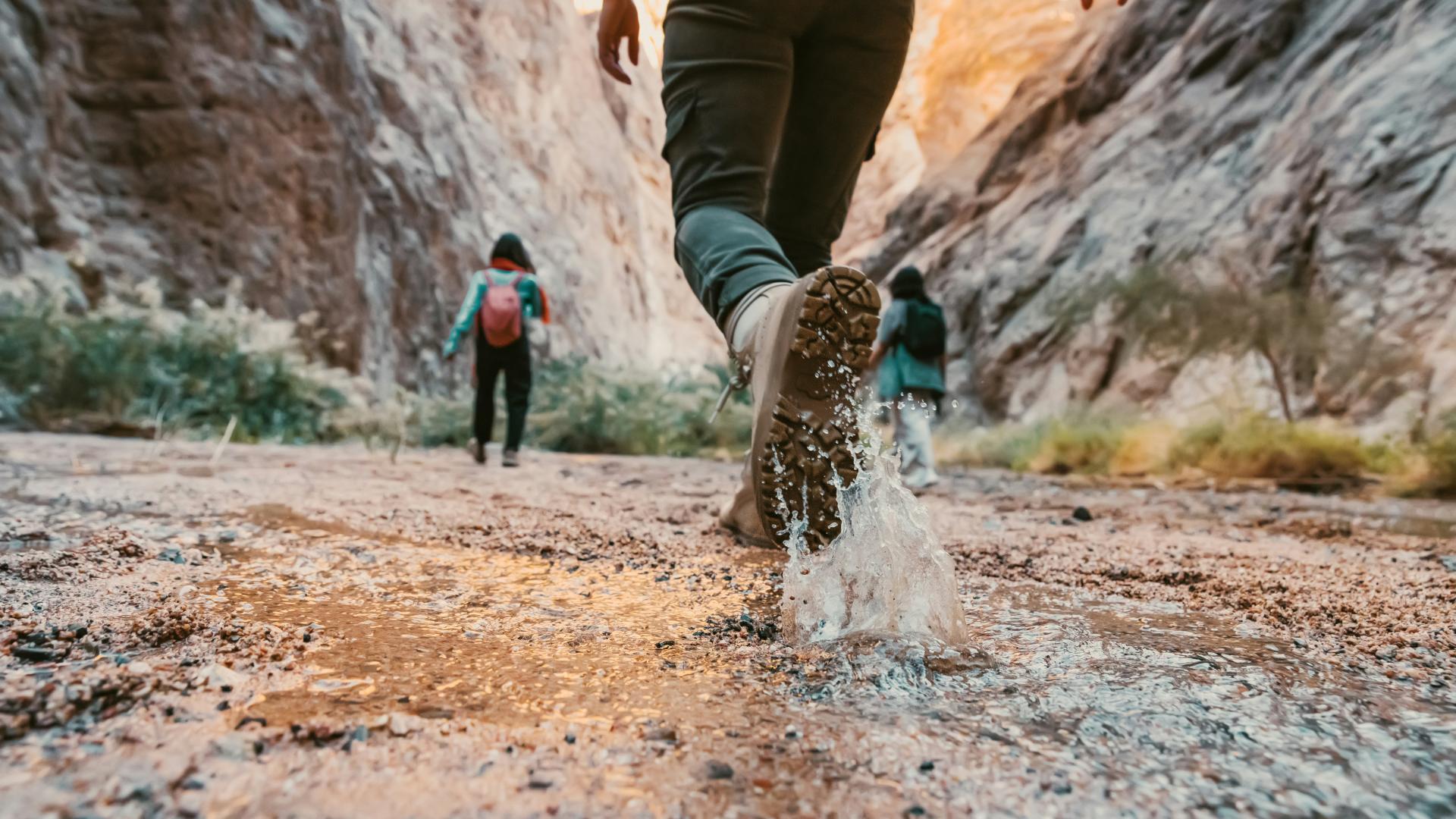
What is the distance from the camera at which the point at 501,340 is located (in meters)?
4.24

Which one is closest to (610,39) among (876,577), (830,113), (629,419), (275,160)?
(830,113)

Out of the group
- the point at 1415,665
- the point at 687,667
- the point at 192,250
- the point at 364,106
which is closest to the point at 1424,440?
the point at 1415,665

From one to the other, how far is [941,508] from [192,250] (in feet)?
26.7

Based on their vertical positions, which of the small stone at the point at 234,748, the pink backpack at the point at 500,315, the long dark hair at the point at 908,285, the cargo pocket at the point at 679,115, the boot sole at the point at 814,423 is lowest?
the small stone at the point at 234,748

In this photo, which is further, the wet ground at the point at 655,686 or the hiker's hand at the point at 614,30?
the hiker's hand at the point at 614,30

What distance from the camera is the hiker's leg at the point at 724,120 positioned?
3.98 ft

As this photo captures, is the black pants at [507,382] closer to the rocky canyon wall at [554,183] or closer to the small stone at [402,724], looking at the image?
the small stone at [402,724]

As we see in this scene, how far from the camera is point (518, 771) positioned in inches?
18.9

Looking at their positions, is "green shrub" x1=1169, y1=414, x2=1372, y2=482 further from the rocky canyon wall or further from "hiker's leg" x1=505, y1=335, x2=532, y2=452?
"hiker's leg" x1=505, y1=335, x2=532, y2=452

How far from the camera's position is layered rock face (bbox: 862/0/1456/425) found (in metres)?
6.16

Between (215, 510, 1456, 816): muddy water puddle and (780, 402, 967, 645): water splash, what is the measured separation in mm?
44

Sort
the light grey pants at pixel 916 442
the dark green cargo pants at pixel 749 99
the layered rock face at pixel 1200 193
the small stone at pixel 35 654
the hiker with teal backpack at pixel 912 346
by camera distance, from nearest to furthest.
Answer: the small stone at pixel 35 654 → the dark green cargo pants at pixel 749 99 → the light grey pants at pixel 916 442 → the hiker with teal backpack at pixel 912 346 → the layered rock face at pixel 1200 193

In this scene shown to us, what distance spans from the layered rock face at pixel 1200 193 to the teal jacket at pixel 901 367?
2454 mm

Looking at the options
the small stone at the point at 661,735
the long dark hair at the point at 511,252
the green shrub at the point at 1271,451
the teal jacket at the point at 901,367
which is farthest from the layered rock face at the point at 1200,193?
the small stone at the point at 661,735
